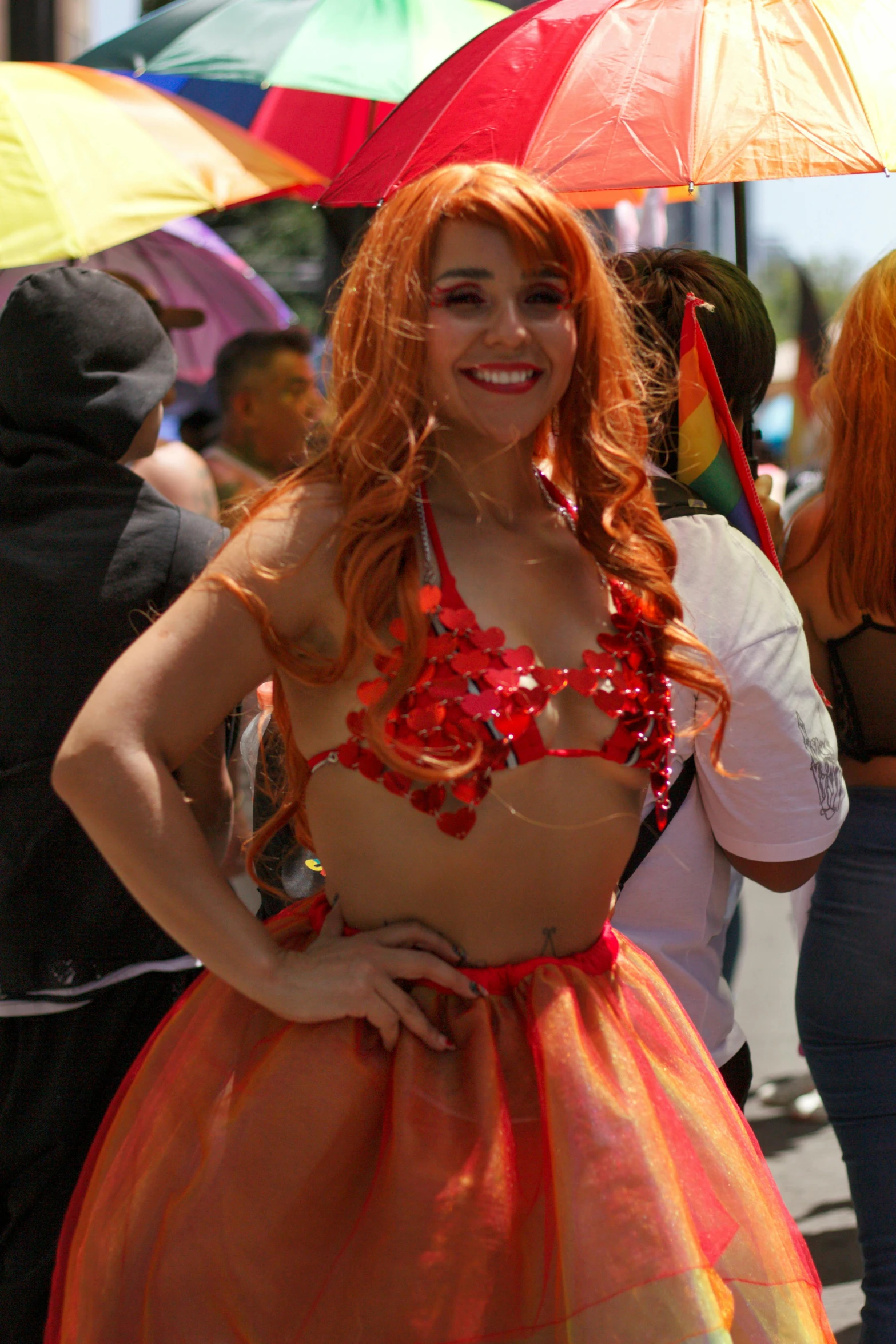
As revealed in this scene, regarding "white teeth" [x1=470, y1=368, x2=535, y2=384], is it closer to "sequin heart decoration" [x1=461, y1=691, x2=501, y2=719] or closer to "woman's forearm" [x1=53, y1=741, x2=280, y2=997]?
"sequin heart decoration" [x1=461, y1=691, x2=501, y2=719]

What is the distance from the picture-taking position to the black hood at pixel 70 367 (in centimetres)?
265

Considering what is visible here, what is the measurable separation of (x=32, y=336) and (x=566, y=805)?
4.66 ft

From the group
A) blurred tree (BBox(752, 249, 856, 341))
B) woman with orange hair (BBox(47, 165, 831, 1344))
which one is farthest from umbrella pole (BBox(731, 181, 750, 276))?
blurred tree (BBox(752, 249, 856, 341))

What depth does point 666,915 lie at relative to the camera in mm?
2322

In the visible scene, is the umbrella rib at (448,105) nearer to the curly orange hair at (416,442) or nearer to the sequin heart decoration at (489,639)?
the curly orange hair at (416,442)

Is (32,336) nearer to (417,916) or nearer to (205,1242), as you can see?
(417,916)

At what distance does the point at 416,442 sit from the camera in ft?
6.03

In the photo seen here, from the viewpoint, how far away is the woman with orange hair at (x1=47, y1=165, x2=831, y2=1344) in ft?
5.44

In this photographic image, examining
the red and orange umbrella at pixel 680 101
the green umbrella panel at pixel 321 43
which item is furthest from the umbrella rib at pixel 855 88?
the green umbrella panel at pixel 321 43

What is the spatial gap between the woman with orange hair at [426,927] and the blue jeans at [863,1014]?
907 mm

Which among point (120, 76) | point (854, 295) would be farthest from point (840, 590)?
point (120, 76)

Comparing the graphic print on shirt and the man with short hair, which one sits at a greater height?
the graphic print on shirt

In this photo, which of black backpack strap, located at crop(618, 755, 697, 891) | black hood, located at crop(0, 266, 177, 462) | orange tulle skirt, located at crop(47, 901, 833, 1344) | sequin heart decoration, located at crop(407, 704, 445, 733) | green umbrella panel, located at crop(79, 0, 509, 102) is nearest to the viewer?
orange tulle skirt, located at crop(47, 901, 833, 1344)

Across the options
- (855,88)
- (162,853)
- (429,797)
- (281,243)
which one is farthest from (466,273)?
(281,243)
